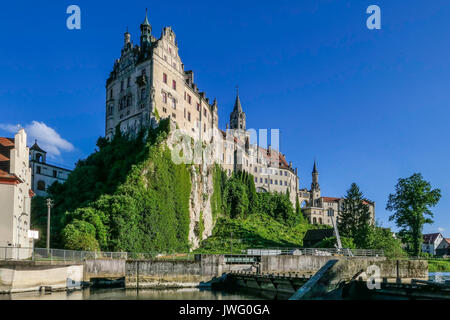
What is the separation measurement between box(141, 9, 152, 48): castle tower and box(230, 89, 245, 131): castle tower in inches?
2036

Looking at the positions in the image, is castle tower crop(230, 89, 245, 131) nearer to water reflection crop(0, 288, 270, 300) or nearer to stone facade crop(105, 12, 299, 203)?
stone facade crop(105, 12, 299, 203)

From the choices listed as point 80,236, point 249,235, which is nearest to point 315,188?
point 249,235

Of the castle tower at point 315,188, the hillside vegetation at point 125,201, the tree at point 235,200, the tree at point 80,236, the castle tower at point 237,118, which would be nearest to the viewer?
the tree at point 80,236

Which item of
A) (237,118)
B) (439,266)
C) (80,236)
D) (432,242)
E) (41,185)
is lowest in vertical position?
(432,242)

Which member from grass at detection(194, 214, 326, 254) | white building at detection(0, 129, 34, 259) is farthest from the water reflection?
grass at detection(194, 214, 326, 254)

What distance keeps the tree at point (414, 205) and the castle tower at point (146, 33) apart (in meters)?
48.6

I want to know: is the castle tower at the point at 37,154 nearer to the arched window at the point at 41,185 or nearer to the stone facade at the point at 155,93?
the arched window at the point at 41,185

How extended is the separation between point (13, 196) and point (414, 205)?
55376 millimetres

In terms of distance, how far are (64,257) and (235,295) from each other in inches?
619

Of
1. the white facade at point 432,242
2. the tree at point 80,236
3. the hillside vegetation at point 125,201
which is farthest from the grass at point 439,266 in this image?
the white facade at point 432,242

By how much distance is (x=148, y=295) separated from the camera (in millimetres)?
33500

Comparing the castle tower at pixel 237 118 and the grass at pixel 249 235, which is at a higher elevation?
the castle tower at pixel 237 118

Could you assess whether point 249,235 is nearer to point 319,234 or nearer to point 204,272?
point 319,234

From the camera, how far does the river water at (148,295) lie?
30078 millimetres
